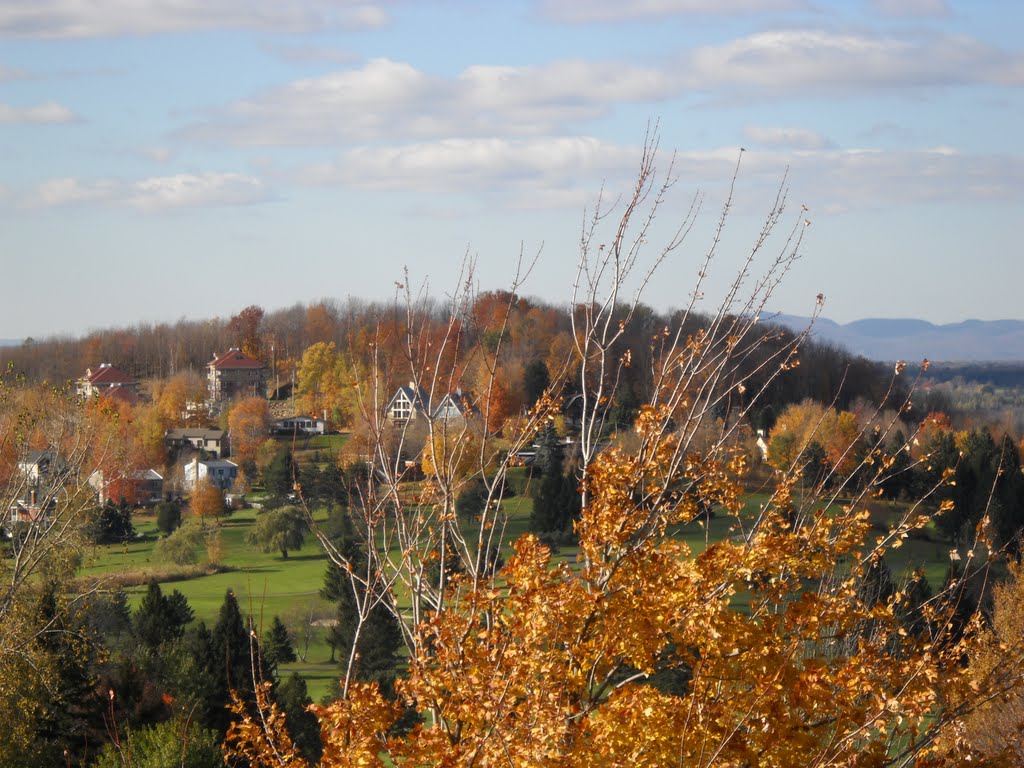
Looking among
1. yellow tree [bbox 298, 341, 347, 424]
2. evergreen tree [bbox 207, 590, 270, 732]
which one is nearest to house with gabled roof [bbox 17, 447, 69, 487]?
evergreen tree [bbox 207, 590, 270, 732]

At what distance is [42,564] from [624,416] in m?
28.9

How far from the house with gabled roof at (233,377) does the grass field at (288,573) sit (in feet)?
109

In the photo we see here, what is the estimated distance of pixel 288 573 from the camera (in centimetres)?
4619

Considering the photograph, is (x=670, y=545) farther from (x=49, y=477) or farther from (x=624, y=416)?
(x=624, y=416)

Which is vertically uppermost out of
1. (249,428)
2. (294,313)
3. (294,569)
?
(294,313)

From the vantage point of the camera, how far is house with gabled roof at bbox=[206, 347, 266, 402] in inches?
3538

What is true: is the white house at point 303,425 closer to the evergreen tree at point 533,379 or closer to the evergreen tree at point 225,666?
the evergreen tree at point 533,379

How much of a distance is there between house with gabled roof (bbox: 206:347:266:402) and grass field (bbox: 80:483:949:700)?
109ft

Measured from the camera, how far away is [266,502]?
53.2 metres

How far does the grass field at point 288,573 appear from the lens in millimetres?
36562

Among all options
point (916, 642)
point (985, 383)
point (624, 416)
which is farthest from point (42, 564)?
point (985, 383)

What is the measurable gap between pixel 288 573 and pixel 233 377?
48369 mm

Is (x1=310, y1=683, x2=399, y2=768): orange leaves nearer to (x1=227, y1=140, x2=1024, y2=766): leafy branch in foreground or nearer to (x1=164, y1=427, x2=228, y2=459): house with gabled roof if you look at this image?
(x1=227, y1=140, x2=1024, y2=766): leafy branch in foreground

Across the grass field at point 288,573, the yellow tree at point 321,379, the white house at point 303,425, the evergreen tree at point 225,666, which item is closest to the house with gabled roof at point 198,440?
the white house at point 303,425
